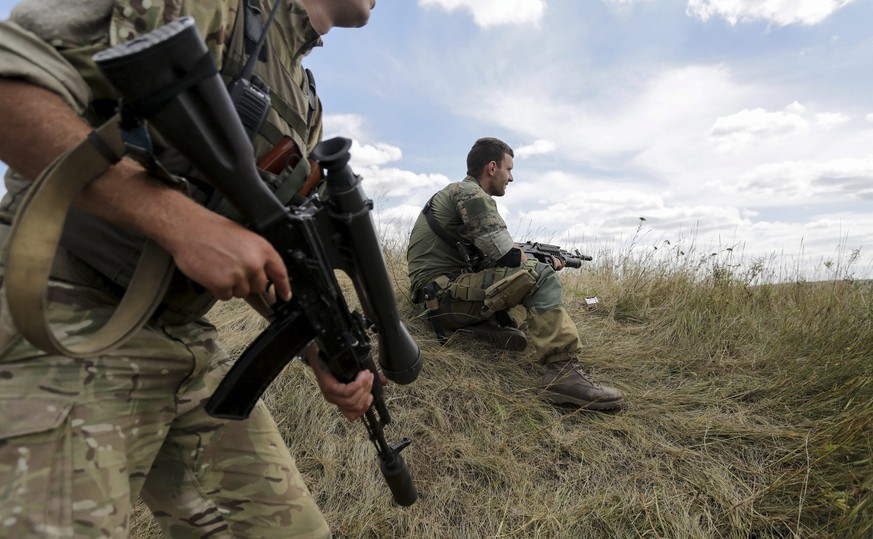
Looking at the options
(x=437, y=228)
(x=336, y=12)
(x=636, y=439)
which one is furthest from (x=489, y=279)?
(x=336, y=12)

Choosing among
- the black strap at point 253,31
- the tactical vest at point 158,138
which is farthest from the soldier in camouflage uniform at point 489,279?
the black strap at point 253,31

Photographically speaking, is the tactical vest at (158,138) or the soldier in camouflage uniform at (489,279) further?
the soldier in camouflage uniform at (489,279)

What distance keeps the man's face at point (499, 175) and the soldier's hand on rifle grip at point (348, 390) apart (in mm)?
3387

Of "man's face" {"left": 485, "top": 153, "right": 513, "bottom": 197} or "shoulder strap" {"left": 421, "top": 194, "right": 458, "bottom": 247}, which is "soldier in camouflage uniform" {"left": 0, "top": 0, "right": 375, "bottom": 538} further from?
"man's face" {"left": 485, "top": 153, "right": 513, "bottom": 197}

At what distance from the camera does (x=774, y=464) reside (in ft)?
Result: 8.08

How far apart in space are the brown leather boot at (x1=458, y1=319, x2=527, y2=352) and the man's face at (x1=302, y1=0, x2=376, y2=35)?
2833 mm

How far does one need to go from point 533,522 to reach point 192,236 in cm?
210

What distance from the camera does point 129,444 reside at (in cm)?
104

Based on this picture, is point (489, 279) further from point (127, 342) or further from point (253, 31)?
point (127, 342)

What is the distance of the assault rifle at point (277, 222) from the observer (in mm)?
770

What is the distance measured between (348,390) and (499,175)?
3.52m

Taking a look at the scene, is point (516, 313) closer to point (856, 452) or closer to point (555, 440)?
point (555, 440)

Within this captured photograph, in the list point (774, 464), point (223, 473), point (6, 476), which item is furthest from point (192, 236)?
point (774, 464)

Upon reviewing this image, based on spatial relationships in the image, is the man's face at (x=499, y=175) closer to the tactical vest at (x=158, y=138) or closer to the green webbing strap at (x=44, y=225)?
the tactical vest at (x=158, y=138)
